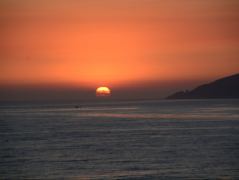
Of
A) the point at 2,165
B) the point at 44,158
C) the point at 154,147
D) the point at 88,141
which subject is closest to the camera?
the point at 2,165

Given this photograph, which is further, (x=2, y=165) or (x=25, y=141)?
(x=25, y=141)

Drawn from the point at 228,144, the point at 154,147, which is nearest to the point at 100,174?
the point at 154,147

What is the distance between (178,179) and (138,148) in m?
21.5

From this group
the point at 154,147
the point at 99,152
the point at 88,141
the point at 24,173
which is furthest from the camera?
the point at 88,141

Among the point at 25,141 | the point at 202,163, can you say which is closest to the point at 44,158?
the point at 202,163

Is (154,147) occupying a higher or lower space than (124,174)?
higher

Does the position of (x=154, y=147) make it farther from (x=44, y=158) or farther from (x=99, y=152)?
(x=44, y=158)

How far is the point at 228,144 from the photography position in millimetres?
67562

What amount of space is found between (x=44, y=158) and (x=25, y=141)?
22.0 metres

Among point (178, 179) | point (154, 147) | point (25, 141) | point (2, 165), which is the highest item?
point (25, 141)

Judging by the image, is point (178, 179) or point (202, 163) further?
point (202, 163)

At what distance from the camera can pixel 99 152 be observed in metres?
61.6

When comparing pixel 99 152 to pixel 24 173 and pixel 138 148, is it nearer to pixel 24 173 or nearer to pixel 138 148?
pixel 138 148

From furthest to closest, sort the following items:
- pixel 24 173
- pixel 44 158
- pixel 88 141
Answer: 1. pixel 88 141
2. pixel 44 158
3. pixel 24 173
